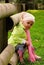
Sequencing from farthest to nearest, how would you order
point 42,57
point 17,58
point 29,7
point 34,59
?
point 29,7
point 42,57
point 34,59
point 17,58

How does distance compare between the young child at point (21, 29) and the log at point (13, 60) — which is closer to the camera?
the log at point (13, 60)

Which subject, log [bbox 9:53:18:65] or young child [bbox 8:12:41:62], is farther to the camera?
young child [bbox 8:12:41:62]

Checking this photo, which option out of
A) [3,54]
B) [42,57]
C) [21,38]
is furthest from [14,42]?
[3,54]

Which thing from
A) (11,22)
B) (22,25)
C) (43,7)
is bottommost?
(43,7)

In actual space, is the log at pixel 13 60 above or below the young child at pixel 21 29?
below

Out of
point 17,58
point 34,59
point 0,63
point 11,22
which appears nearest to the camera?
point 0,63

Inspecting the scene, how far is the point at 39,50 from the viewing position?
725 cm

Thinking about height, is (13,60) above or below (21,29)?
below

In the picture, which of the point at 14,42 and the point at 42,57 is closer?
the point at 14,42

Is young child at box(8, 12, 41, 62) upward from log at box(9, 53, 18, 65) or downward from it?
upward

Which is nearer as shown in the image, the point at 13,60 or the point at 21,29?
the point at 13,60

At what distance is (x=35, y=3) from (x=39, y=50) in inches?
504

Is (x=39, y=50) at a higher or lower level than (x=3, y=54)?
lower

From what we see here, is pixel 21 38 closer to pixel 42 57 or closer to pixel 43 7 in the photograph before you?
pixel 42 57
